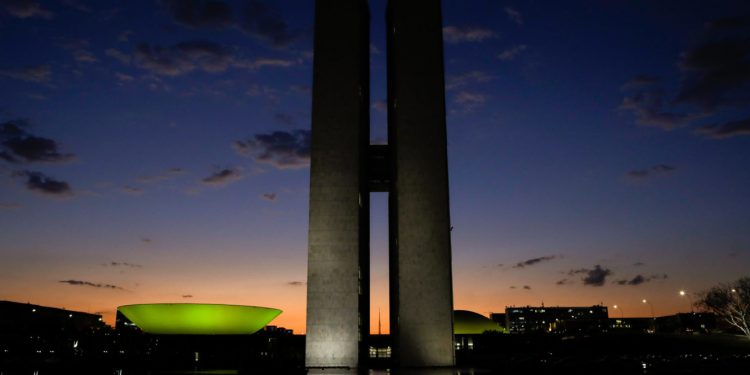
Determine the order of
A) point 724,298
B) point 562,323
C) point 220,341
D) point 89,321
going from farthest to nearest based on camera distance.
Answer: point 562,323
point 89,321
point 724,298
point 220,341

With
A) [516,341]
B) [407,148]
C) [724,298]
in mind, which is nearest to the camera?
[407,148]

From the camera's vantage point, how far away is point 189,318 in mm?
25484

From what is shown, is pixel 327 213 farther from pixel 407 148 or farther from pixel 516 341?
pixel 516 341

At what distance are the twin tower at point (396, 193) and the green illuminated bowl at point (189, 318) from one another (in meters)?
6.92

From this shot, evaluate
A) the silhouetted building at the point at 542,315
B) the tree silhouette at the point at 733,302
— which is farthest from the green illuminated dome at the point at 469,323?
the silhouetted building at the point at 542,315

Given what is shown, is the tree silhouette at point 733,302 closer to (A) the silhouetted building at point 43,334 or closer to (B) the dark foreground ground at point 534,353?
(B) the dark foreground ground at point 534,353

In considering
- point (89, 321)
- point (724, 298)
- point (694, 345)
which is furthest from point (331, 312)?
point (89, 321)

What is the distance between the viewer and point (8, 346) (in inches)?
2451

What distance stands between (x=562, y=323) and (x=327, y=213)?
129m

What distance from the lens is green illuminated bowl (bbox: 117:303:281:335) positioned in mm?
25234

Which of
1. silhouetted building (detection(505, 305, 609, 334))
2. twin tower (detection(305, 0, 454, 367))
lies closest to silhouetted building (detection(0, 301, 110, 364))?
twin tower (detection(305, 0, 454, 367))

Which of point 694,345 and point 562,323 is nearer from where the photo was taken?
point 694,345

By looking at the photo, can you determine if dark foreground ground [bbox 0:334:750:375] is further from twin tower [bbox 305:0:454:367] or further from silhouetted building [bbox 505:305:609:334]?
silhouetted building [bbox 505:305:609:334]

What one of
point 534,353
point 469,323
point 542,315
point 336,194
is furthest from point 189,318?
point 542,315
